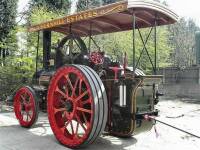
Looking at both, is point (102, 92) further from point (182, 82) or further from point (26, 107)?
point (182, 82)

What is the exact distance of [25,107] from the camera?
7.10m

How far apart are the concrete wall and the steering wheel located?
884 centimetres

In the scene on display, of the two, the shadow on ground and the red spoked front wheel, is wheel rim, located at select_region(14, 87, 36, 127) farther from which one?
the red spoked front wheel

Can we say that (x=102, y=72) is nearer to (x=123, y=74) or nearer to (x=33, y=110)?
(x=123, y=74)

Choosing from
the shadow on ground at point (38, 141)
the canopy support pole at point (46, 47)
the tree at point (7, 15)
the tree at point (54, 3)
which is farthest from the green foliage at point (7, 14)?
the shadow on ground at point (38, 141)

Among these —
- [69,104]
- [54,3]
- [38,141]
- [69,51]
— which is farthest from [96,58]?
[54,3]

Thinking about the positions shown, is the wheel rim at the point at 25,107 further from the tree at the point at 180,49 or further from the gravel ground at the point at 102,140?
the tree at the point at 180,49

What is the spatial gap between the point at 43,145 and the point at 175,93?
1132 centimetres

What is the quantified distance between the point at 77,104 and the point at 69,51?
151 centimetres

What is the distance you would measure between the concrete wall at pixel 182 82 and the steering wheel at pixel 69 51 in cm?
884

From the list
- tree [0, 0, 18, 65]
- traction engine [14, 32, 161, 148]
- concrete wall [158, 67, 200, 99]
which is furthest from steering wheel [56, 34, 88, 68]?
tree [0, 0, 18, 65]

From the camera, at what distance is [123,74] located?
561 cm

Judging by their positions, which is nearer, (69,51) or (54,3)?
(69,51)

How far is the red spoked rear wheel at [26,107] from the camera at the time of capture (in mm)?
6773
